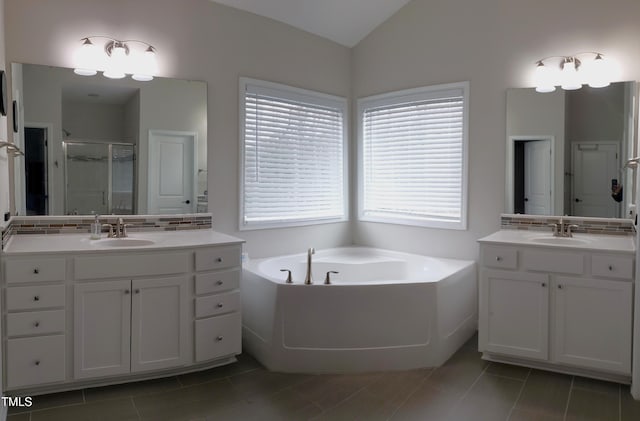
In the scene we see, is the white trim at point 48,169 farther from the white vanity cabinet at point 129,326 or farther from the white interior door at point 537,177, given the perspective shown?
the white interior door at point 537,177

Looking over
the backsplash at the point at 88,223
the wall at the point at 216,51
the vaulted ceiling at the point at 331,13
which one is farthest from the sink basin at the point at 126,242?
the vaulted ceiling at the point at 331,13

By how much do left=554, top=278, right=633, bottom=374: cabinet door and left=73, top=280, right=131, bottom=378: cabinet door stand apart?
2.48m

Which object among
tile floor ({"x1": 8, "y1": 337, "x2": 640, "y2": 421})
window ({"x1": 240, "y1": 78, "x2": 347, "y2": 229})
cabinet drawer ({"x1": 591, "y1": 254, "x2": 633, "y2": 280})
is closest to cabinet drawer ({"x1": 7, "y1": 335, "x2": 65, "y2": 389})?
tile floor ({"x1": 8, "y1": 337, "x2": 640, "y2": 421})

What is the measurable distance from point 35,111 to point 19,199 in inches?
21.4

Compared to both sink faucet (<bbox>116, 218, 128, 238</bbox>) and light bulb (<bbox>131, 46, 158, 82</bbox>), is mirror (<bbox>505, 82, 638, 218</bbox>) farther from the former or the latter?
sink faucet (<bbox>116, 218, 128, 238</bbox>)

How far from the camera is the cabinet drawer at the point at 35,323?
236cm

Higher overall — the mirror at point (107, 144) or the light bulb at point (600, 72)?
the light bulb at point (600, 72)

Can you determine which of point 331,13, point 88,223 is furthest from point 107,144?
point 331,13

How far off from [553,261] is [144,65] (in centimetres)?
289

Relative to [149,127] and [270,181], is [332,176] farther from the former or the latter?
[149,127]

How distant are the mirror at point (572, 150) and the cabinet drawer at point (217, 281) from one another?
6.80ft

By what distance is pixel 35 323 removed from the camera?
7.88 ft

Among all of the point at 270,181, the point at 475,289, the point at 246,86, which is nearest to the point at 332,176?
the point at 270,181

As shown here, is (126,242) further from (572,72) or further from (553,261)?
(572,72)
